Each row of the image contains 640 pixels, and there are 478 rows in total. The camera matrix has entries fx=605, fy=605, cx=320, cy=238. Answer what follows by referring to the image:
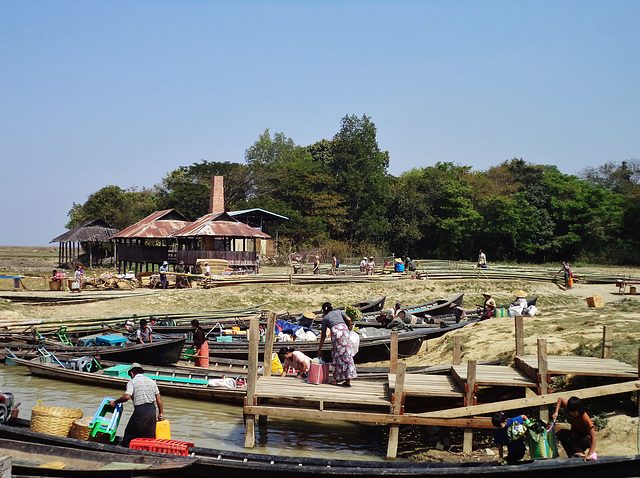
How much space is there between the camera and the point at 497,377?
10.3m

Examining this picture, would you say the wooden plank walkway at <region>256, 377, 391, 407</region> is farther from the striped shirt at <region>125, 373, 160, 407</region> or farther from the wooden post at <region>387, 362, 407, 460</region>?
the striped shirt at <region>125, 373, 160, 407</region>

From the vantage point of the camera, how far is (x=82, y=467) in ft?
28.7

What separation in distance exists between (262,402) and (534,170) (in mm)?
55166

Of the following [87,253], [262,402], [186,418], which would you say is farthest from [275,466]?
[87,253]

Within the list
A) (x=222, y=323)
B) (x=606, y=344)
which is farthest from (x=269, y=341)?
(x=222, y=323)

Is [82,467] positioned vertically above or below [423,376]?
Result: below

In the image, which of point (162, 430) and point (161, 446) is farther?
point (162, 430)

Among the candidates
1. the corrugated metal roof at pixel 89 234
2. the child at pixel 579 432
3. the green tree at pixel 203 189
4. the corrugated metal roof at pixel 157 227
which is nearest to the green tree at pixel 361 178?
the green tree at pixel 203 189

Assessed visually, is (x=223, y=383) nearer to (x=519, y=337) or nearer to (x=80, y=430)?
(x=80, y=430)

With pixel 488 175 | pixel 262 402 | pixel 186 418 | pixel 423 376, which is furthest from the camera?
pixel 488 175

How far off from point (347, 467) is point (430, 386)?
8.99 ft

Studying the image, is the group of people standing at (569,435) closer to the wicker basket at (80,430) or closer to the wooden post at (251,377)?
the wooden post at (251,377)

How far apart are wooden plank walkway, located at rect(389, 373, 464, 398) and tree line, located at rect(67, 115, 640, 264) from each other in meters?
40.4

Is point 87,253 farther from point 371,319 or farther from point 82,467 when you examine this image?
point 82,467
